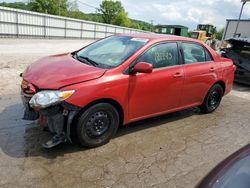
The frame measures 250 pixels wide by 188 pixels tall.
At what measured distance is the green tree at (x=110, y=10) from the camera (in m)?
75.2

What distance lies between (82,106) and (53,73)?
644 millimetres

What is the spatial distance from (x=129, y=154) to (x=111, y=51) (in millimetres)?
1716

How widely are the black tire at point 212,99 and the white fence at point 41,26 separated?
1929cm

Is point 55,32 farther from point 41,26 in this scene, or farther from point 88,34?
point 88,34

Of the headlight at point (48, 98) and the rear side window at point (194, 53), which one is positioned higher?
the rear side window at point (194, 53)

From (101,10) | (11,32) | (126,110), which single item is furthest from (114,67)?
(101,10)

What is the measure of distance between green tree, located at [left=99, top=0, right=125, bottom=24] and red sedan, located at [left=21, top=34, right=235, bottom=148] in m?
73.7

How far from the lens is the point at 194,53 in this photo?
506cm

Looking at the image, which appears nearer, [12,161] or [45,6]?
[12,161]

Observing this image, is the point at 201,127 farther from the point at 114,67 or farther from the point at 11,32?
the point at 11,32

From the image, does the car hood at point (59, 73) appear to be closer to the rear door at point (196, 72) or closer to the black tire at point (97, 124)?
the black tire at point (97, 124)

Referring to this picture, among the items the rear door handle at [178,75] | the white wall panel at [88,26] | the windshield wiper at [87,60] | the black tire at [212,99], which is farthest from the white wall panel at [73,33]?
the rear door handle at [178,75]

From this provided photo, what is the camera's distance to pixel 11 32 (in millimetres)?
21484

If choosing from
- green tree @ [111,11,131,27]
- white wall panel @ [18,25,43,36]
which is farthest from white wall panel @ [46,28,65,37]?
green tree @ [111,11,131,27]
